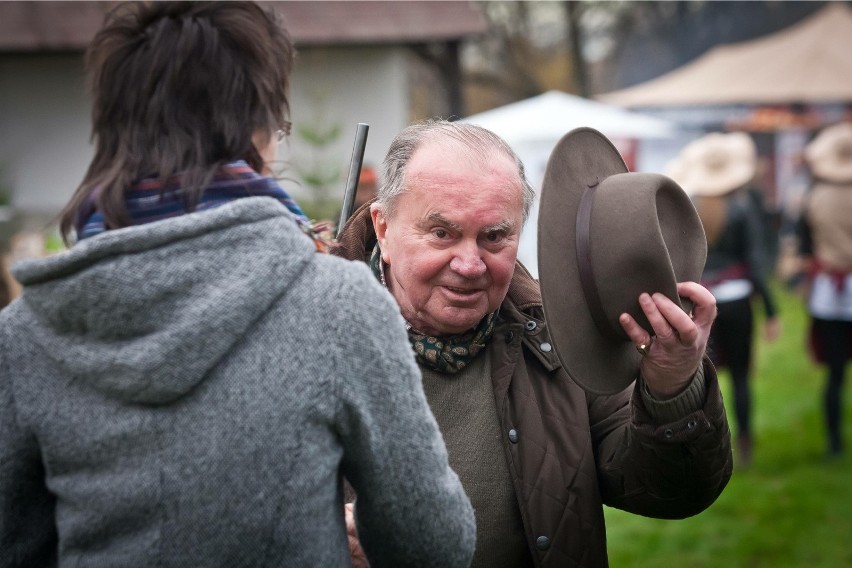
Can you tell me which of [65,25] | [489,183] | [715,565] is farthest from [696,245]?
[65,25]

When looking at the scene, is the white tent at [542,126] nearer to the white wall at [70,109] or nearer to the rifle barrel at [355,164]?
the white wall at [70,109]

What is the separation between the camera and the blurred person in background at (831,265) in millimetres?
6613

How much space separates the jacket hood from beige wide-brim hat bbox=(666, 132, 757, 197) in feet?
18.9

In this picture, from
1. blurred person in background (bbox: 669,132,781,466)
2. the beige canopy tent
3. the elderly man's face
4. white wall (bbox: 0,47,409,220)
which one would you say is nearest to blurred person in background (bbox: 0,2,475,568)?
the elderly man's face

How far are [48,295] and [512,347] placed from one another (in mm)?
1082

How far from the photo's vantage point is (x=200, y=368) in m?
1.45

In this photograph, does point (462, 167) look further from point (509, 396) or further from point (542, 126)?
point (542, 126)

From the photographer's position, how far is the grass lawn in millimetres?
5004

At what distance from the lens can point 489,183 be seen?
2146mm

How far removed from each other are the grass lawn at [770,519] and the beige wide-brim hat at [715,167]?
1.92m

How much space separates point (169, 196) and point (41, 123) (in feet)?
46.7

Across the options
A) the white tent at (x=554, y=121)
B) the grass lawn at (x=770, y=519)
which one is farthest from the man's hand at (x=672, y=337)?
the white tent at (x=554, y=121)

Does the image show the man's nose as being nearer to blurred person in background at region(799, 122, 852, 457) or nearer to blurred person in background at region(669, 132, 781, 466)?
blurred person in background at region(669, 132, 781, 466)

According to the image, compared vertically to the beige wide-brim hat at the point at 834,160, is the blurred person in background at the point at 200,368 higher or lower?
higher
